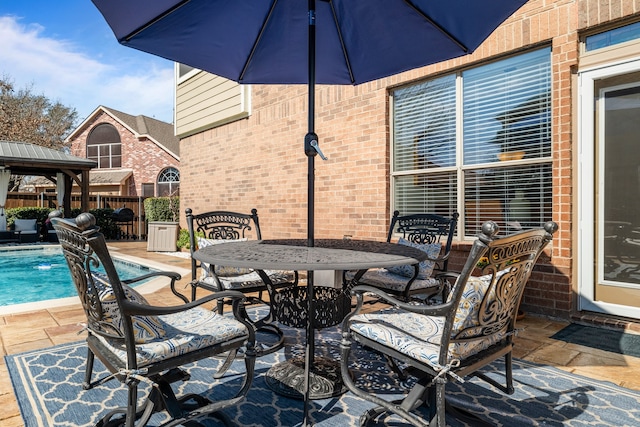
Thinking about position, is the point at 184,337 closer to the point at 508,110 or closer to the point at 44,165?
the point at 508,110

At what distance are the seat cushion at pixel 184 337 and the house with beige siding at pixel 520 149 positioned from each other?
105 inches

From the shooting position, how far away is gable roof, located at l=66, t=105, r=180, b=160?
68.3ft

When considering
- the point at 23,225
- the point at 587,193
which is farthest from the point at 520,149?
the point at 23,225

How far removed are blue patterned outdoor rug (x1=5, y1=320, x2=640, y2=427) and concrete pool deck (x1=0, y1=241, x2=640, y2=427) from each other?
0.28ft

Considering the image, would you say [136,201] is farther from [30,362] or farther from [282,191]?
[30,362]

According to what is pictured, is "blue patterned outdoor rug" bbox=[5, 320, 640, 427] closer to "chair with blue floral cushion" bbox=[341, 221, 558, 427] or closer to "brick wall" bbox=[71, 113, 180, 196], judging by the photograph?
"chair with blue floral cushion" bbox=[341, 221, 558, 427]

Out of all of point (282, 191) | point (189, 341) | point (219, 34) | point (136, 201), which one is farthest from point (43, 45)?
point (189, 341)

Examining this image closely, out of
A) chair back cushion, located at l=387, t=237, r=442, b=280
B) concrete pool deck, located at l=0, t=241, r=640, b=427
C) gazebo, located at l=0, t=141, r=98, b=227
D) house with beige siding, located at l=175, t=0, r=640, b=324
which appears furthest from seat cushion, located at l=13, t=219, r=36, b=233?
chair back cushion, located at l=387, t=237, r=442, b=280

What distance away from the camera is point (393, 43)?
2.79m

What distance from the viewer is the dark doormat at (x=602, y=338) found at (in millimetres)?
2783

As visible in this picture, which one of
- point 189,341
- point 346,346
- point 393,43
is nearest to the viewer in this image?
point 189,341

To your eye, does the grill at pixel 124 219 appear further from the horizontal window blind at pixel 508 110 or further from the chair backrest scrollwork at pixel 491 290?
the chair backrest scrollwork at pixel 491 290

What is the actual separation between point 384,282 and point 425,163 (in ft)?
6.65

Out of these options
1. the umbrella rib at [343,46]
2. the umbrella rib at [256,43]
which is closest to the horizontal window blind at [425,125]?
the umbrella rib at [343,46]
